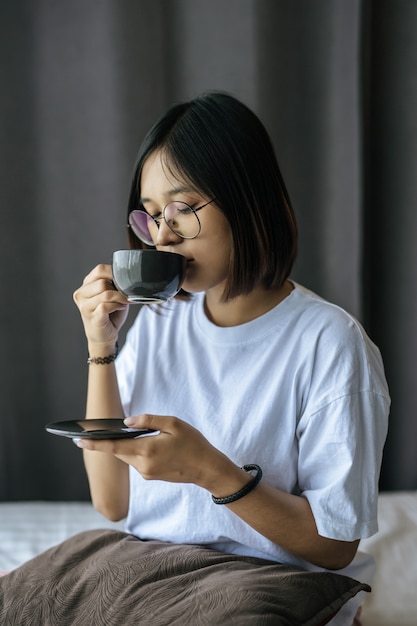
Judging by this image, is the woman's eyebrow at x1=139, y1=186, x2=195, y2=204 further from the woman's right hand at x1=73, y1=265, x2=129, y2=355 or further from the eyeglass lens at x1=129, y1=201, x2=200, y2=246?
the woman's right hand at x1=73, y1=265, x2=129, y2=355

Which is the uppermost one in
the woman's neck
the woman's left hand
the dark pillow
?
the woman's neck

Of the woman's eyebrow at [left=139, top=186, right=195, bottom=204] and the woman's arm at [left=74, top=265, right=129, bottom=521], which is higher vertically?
the woman's eyebrow at [left=139, top=186, right=195, bottom=204]

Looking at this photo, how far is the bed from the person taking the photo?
1174 millimetres

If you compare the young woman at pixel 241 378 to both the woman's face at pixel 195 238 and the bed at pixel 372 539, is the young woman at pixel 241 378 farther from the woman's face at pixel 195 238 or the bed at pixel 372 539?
the bed at pixel 372 539

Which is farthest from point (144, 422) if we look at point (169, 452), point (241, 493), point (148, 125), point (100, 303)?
point (148, 125)

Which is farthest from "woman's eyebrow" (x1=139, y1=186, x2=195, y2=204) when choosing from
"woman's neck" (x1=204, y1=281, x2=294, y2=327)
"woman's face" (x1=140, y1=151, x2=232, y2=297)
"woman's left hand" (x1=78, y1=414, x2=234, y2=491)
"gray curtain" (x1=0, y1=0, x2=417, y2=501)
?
"gray curtain" (x1=0, y1=0, x2=417, y2=501)

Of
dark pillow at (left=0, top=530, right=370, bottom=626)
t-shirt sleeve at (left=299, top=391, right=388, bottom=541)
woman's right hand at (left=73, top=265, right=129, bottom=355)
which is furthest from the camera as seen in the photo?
woman's right hand at (left=73, top=265, right=129, bottom=355)

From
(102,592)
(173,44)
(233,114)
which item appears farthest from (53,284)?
(102,592)

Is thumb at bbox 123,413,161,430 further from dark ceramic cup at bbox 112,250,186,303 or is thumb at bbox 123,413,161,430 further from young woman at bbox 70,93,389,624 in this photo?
dark ceramic cup at bbox 112,250,186,303

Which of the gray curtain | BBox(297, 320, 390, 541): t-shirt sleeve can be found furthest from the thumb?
the gray curtain

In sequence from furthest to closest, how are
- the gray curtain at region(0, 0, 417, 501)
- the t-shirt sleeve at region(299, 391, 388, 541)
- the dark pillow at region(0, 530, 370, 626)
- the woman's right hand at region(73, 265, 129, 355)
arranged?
1. the gray curtain at region(0, 0, 417, 501)
2. the woman's right hand at region(73, 265, 129, 355)
3. the t-shirt sleeve at region(299, 391, 388, 541)
4. the dark pillow at region(0, 530, 370, 626)

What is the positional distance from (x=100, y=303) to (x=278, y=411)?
34 centimetres

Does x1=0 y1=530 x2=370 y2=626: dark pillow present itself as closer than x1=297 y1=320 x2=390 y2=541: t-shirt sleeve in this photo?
Yes

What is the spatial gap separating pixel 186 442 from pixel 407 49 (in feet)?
4.83
